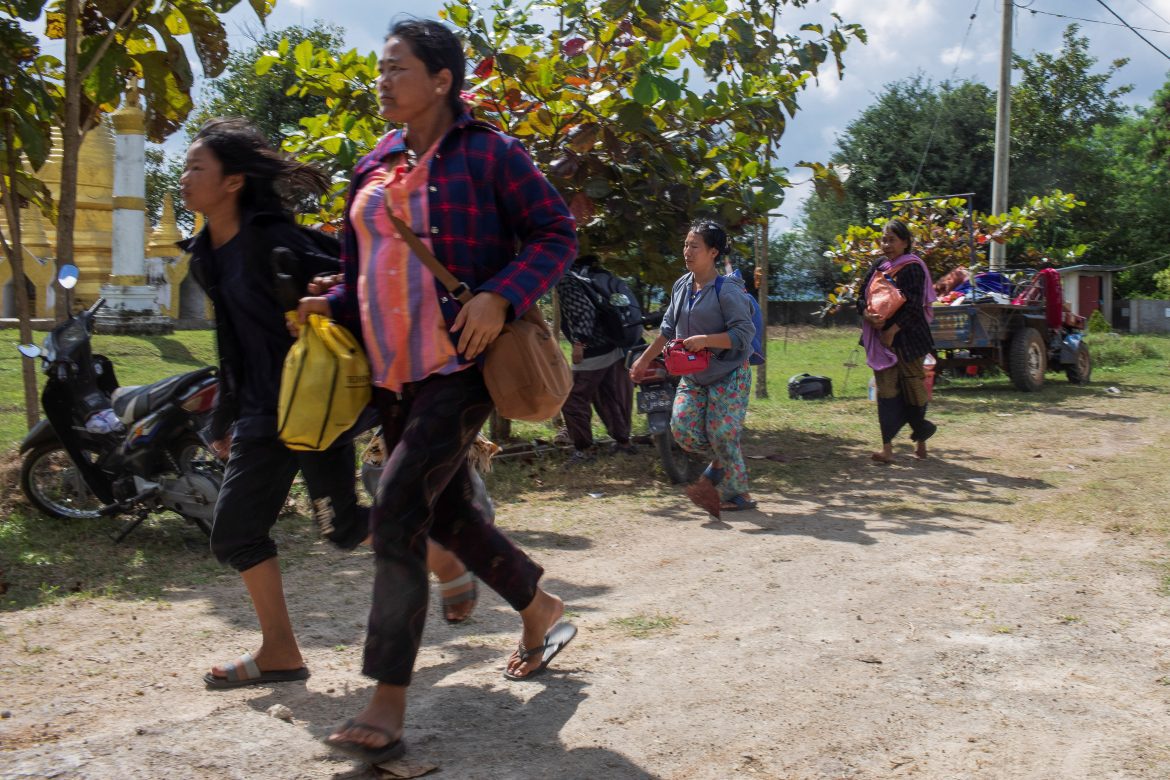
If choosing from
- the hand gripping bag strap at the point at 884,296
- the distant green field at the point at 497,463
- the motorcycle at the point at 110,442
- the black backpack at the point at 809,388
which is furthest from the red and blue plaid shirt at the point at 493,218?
the black backpack at the point at 809,388

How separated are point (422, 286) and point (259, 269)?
76cm

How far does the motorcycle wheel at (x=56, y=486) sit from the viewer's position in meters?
6.33

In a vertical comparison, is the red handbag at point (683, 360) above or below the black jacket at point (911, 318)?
below

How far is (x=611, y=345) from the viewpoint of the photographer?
8.52 meters

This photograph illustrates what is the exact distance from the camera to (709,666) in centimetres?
391

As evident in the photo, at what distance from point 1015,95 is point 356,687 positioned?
38.3 m

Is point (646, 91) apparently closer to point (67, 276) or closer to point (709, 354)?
point (709, 354)

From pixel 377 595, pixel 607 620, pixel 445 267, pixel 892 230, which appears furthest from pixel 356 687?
pixel 892 230

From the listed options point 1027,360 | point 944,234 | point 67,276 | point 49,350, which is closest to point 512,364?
point 67,276

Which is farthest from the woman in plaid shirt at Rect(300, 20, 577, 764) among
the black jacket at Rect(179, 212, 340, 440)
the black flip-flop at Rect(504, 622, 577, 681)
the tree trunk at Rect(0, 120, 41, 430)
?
the tree trunk at Rect(0, 120, 41, 430)

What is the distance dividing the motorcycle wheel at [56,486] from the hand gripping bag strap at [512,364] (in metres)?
3.94

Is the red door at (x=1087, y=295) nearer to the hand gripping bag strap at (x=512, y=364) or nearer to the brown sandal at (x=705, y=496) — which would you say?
the brown sandal at (x=705, y=496)

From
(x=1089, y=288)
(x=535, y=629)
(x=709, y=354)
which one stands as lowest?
(x=535, y=629)

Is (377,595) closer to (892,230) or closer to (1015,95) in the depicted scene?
(892,230)
